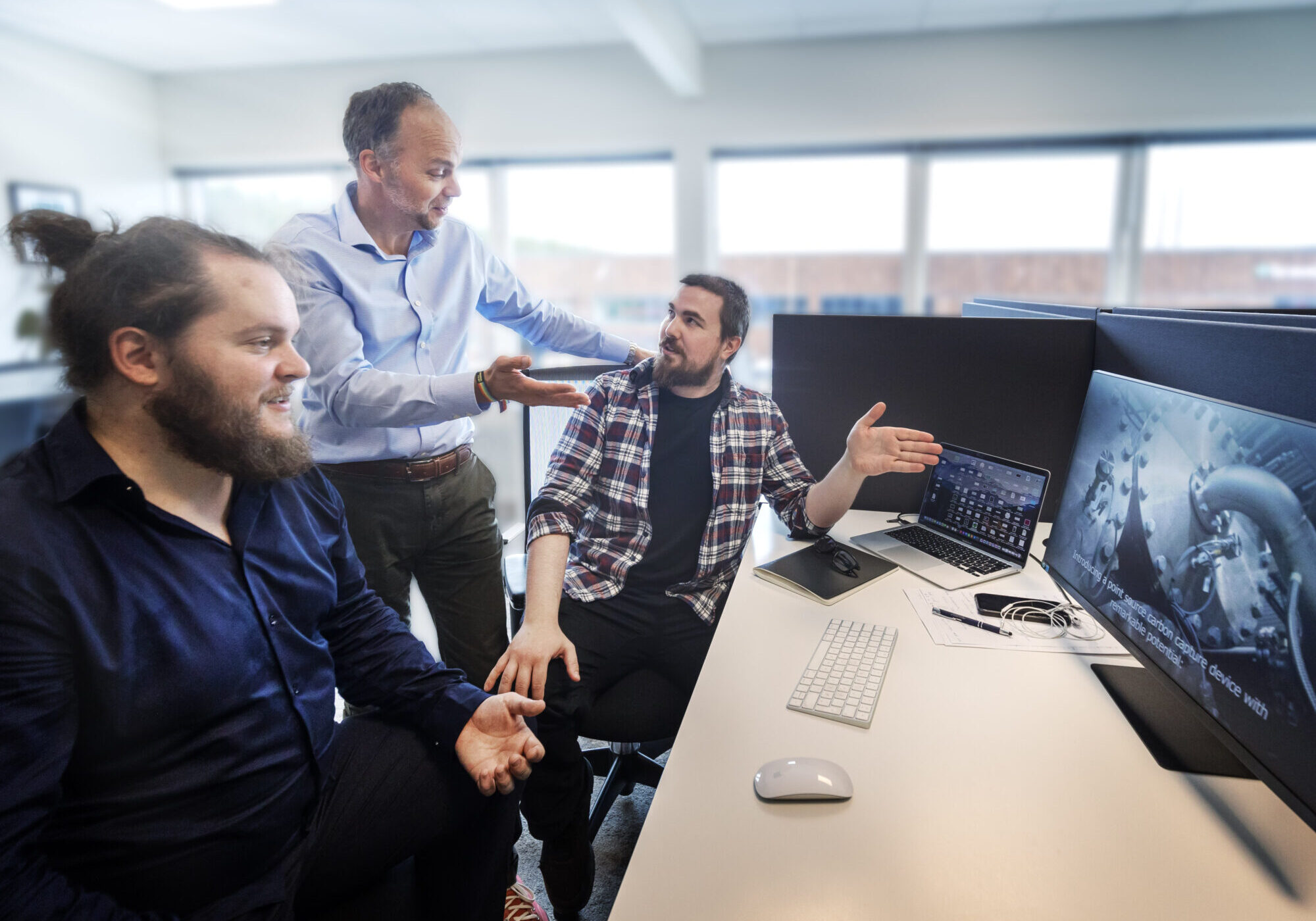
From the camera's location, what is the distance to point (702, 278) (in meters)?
1.89

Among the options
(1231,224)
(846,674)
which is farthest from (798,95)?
(846,674)

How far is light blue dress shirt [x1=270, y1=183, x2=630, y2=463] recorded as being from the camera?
1.57m

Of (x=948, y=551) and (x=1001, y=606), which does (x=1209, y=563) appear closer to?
(x=1001, y=606)

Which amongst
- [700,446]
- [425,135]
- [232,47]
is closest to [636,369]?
[700,446]

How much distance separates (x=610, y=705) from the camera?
1458 millimetres

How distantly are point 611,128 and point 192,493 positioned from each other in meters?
4.14

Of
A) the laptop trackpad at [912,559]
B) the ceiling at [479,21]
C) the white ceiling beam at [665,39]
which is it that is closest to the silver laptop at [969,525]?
the laptop trackpad at [912,559]

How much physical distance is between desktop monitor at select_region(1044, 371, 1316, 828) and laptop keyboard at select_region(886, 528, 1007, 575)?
30cm

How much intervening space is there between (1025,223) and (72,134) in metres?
5.68

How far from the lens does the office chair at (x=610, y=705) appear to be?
4.74 ft

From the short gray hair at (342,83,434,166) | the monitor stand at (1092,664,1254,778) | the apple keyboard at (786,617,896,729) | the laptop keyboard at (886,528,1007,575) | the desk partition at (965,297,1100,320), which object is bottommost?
the monitor stand at (1092,664,1254,778)

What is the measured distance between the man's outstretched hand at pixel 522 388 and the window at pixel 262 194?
4209 millimetres

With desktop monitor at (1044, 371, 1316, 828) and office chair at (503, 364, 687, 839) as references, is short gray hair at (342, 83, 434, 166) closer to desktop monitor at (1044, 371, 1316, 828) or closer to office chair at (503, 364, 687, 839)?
office chair at (503, 364, 687, 839)

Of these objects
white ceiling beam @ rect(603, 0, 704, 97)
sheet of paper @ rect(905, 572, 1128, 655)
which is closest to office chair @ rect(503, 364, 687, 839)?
sheet of paper @ rect(905, 572, 1128, 655)
